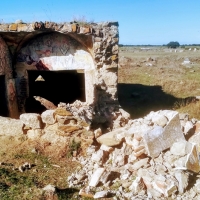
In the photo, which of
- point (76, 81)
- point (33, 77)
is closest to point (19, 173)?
point (33, 77)

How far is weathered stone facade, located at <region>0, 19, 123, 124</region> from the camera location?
23.9 feet

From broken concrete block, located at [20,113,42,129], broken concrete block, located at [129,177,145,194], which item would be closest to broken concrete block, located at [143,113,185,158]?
broken concrete block, located at [129,177,145,194]

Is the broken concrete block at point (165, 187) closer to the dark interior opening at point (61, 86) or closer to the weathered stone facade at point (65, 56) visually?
the weathered stone facade at point (65, 56)

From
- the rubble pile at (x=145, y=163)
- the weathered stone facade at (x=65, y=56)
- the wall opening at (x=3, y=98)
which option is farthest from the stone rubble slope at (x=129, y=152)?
the wall opening at (x=3, y=98)

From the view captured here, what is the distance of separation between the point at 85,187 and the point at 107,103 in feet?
10.8

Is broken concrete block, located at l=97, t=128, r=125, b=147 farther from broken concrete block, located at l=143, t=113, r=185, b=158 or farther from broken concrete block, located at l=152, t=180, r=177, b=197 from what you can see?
broken concrete block, located at l=152, t=180, r=177, b=197

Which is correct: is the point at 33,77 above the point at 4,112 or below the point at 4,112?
above

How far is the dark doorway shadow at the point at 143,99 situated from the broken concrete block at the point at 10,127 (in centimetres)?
376

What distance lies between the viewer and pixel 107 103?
7.80 m

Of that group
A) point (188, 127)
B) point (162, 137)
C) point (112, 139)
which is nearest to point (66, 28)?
point (112, 139)

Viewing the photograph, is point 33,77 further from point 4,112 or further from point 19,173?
point 19,173

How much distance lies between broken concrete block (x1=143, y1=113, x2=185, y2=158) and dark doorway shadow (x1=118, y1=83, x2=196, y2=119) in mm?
3077

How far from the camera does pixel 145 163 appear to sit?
5.28 m

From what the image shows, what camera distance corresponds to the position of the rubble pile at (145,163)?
15.0ft
